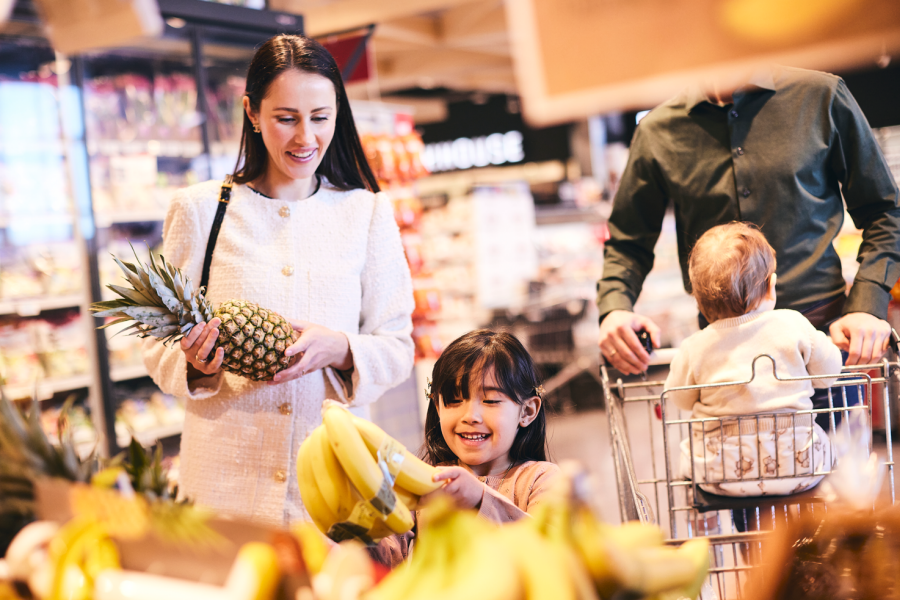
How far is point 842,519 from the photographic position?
860 mm

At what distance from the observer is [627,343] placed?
80.0 inches

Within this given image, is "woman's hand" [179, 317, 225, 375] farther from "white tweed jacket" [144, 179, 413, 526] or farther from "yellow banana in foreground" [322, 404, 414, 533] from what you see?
"yellow banana in foreground" [322, 404, 414, 533]

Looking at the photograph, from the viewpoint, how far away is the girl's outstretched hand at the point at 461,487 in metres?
1.12

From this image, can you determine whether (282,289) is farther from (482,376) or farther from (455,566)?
(455,566)

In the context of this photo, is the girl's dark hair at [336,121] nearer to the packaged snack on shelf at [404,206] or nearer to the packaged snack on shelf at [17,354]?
the packaged snack on shelf at [17,354]

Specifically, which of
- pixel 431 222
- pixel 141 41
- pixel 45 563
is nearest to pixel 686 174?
pixel 45 563

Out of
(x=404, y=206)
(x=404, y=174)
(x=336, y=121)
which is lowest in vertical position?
(x=336, y=121)

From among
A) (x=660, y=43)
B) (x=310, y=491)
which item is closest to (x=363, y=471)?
(x=310, y=491)

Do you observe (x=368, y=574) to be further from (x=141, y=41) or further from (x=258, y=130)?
(x=141, y=41)

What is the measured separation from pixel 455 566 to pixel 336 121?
1.54 meters

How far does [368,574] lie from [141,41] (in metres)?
4.58

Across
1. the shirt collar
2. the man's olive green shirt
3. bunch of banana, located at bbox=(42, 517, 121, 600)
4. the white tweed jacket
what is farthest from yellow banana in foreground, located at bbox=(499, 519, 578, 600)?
the shirt collar

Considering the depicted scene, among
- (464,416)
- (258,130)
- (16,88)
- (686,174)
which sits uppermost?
(16,88)

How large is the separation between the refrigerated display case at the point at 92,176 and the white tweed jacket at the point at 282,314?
272cm
